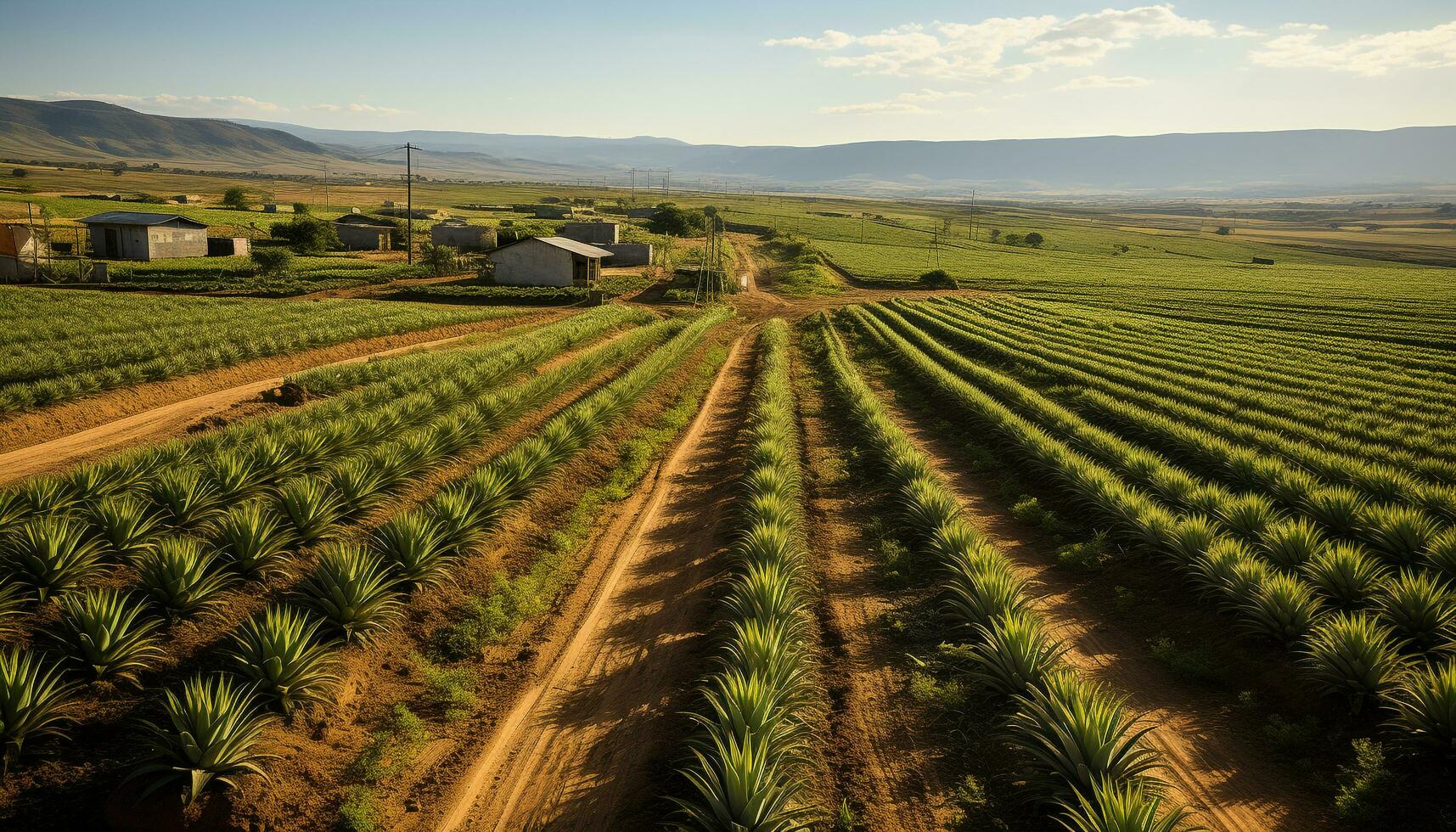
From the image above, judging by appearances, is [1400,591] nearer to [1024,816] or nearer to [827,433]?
[1024,816]

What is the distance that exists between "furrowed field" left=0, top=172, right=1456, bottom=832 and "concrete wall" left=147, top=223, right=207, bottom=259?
35.4m

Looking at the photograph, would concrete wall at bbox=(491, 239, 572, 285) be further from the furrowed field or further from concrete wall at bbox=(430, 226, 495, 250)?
the furrowed field

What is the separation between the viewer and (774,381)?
2284 cm

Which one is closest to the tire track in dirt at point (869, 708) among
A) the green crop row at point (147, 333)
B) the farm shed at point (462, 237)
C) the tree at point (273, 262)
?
the green crop row at point (147, 333)

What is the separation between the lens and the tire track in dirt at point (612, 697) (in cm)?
619

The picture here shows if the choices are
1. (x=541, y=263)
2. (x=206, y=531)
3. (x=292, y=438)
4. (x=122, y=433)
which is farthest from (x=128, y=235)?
(x=206, y=531)

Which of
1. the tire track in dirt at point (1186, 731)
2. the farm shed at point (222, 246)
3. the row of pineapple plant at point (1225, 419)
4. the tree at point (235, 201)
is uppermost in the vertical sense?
the tree at point (235, 201)

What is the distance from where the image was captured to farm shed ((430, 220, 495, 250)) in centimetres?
6694

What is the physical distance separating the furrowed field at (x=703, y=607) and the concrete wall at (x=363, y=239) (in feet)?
159

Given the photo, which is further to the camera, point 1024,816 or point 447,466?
point 447,466

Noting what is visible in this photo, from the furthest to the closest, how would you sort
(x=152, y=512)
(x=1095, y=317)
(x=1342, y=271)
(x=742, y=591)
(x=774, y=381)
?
(x=1342, y=271) → (x=1095, y=317) → (x=774, y=381) → (x=152, y=512) → (x=742, y=591)

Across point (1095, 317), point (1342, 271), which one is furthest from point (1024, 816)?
point (1342, 271)

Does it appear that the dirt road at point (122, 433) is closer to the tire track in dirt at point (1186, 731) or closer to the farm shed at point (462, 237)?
the tire track in dirt at point (1186, 731)

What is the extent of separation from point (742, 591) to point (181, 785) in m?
5.41
